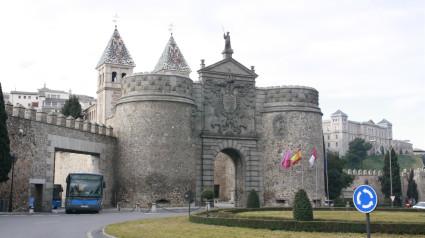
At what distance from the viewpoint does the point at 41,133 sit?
35.2 metres

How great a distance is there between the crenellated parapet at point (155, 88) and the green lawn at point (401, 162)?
4406 inches

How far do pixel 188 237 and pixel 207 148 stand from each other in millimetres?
27351

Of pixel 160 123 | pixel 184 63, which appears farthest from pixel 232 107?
pixel 184 63

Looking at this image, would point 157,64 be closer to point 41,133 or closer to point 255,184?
point 255,184

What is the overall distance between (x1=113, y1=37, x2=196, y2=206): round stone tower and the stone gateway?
8 centimetres

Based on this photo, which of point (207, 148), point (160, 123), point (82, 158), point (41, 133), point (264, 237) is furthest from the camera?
point (82, 158)

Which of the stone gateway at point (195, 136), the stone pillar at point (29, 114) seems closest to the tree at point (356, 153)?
the stone gateway at point (195, 136)

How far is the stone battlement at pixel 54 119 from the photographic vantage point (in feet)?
108

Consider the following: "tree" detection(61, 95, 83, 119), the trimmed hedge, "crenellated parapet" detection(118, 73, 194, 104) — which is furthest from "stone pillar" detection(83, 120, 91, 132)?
"tree" detection(61, 95, 83, 119)

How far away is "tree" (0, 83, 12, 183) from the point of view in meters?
29.4

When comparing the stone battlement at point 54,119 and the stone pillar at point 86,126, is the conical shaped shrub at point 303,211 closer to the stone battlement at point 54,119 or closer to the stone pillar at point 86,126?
the stone battlement at point 54,119

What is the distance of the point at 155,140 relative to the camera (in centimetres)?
4122

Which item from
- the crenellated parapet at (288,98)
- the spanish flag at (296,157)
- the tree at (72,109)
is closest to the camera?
the spanish flag at (296,157)

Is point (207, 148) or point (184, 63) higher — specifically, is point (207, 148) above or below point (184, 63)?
below
